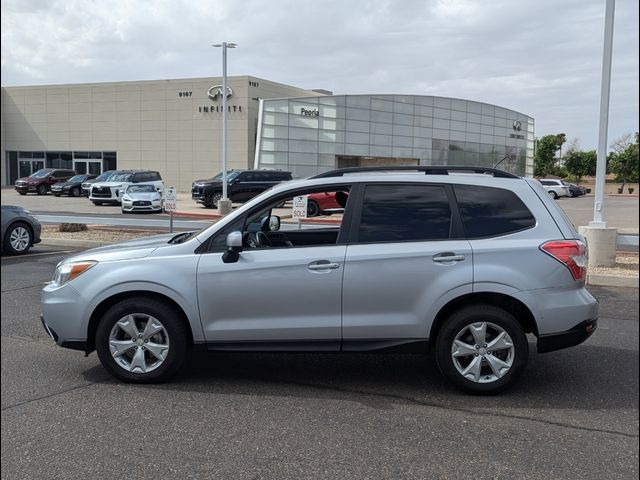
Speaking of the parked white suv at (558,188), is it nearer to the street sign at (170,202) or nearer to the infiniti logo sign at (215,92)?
the infiniti logo sign at (215,92)

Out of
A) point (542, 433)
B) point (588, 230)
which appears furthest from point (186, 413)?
point (588, 230)

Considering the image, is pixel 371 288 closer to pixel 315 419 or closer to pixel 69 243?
pixel 315 419

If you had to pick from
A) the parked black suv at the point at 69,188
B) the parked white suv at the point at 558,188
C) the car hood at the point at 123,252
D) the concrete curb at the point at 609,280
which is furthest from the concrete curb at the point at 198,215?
the parked white suv at the point at 558,188

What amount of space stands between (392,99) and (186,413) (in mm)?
45456

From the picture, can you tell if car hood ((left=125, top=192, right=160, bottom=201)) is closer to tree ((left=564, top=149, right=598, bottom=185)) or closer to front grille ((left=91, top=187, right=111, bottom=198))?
front grille ((left=91, top=187, right=111, bottom=198))

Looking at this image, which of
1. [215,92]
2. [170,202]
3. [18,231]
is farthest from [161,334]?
[215,92]

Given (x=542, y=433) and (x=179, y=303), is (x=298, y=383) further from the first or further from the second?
(x=542, y=433)

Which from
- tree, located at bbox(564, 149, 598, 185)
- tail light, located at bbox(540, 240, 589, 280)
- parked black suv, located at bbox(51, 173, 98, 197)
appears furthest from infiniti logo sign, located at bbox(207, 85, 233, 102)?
tree, located at bbox(564, 149, 598, 185)

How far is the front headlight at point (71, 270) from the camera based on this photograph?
15.5ft

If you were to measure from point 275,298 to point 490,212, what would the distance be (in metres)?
1.85

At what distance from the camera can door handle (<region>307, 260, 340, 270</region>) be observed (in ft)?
14.9

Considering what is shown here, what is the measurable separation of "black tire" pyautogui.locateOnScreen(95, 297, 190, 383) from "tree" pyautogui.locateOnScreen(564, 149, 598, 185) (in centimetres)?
7777

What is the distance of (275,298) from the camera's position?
4559 mm

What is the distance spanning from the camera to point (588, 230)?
35.5 feet
